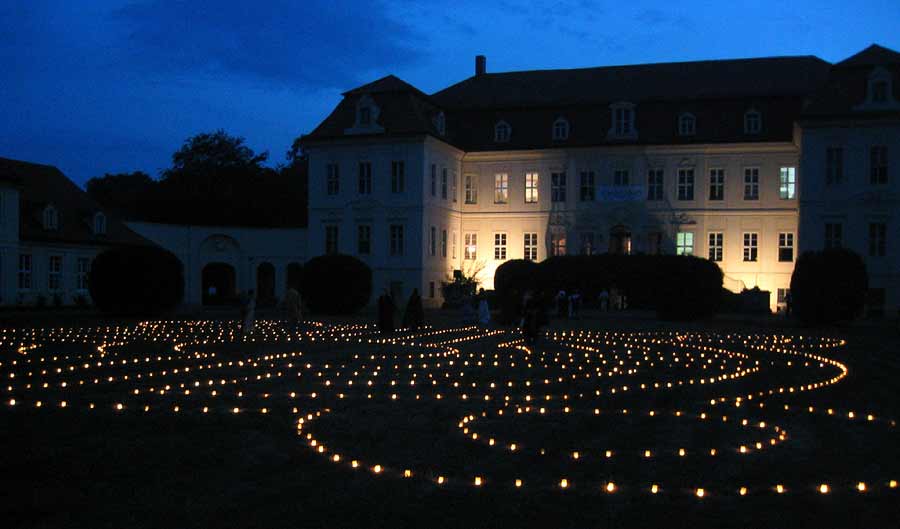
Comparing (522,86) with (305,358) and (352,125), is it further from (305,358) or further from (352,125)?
(305,358)

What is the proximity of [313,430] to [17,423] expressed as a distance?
3551 mm

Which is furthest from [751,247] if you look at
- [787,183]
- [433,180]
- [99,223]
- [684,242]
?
[99,223]

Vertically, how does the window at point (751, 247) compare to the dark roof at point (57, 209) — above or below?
below

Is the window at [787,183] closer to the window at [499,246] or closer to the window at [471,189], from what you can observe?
the window at [499,246]

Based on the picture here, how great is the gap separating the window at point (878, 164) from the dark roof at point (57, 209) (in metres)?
38.4

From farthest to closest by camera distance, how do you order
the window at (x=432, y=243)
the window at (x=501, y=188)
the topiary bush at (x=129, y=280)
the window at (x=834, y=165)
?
the window at (x=501, y=188) → the window at (x=432, y=243) → the window at (x=834, y=165) → the topiary bush at (x=129, y=280)

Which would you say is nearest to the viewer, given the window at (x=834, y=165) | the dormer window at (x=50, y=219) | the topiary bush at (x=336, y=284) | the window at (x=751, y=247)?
the topiary bush at (x=336, y=284)

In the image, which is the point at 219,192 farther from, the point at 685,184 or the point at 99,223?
the point at 685,184

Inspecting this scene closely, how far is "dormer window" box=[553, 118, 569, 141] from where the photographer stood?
5544 cm

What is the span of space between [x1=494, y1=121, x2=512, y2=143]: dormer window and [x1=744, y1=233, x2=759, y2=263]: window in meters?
14.5

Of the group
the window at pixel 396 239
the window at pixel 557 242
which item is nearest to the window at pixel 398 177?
the window at pixel 396 239

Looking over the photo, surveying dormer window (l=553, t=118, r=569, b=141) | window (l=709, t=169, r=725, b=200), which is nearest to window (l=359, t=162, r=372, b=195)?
dormer window (l=553, t=118, r=569, b=141)

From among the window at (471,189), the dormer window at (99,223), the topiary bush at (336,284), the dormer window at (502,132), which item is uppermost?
the dormer window at (502,132)

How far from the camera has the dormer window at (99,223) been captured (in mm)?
53344
